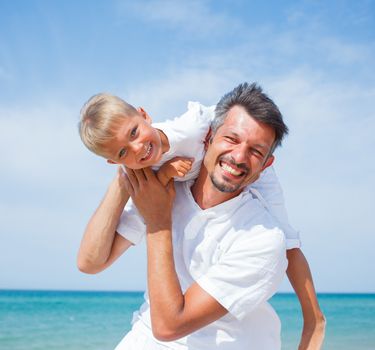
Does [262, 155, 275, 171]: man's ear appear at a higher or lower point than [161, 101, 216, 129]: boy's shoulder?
lower

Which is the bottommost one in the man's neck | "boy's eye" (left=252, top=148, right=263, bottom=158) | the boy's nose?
the man's neck

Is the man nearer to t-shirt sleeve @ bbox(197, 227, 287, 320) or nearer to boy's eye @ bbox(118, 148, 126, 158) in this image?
t-shirt sleeve @ bbox(197, 227, 287, 320)

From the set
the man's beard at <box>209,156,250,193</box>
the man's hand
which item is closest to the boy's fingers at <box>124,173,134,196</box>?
the man's hand

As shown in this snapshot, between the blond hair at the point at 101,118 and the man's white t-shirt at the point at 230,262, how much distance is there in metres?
0.50

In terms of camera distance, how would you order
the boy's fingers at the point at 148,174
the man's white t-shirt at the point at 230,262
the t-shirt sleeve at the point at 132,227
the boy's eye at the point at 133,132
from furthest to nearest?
1. the t-shirt sleeve at the point at 132,227
2. the boy's fingers at the point at 148,174
3. the boy's eye at the point at 133,132
4. the man's white t-shirt at the point at 230,262

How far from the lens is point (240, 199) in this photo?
3631 millimetres

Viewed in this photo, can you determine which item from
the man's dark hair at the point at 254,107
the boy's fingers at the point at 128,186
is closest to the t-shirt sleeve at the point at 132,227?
the boy's fingers at the point at 128,186

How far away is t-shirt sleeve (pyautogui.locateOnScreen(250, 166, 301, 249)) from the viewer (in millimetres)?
3732

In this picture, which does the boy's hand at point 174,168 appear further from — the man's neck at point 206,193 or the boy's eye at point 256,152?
the boy's eye at point 256,152

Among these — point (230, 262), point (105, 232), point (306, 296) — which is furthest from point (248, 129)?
point (306, 296)

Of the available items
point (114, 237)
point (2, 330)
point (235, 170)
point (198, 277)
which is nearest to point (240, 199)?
point (235, 170)

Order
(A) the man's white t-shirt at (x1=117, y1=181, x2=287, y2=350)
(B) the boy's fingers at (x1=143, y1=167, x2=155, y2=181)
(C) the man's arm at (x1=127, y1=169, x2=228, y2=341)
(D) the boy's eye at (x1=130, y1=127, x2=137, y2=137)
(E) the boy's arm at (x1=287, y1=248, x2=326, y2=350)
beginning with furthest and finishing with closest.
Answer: (E) the boy's arm at (x1=287, y1=248, x2=326, y2=350), (B) the boy's fingers at (x1=143, y1=167, x2=155, y2=181), (D) the boy's eye at (x1=130, y1=127, x2=137, y2=137), (A) the man's white t-shirt at (x1=117, y1=181, x2=287, y2=350), (C) the man's arm at (x1=127, y1=169, x2=228, y2=341)

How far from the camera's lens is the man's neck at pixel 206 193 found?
364 cm

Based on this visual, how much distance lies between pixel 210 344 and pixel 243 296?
33 cm
